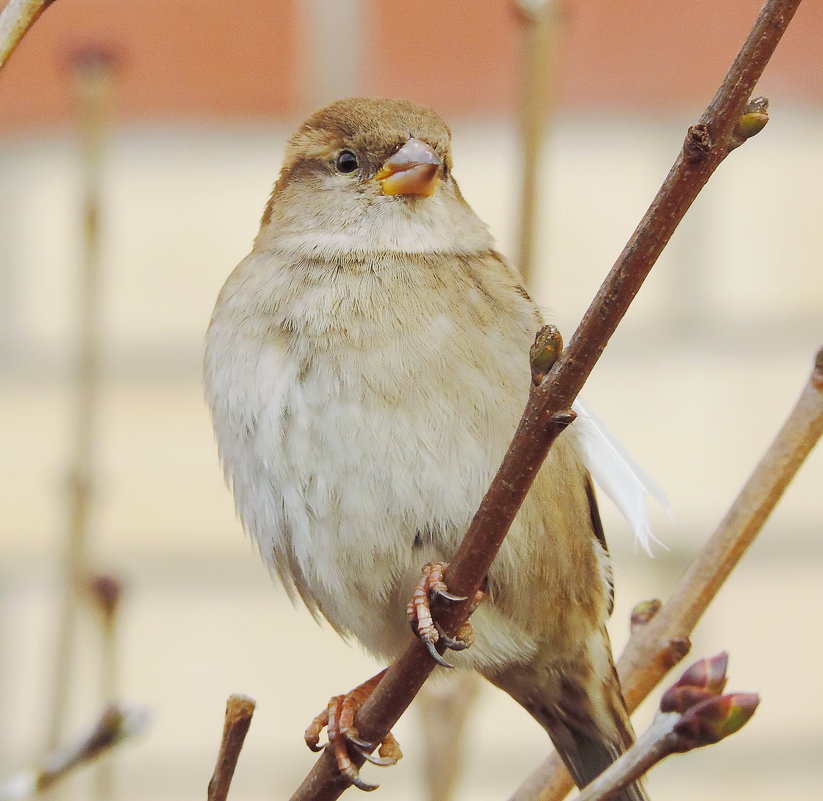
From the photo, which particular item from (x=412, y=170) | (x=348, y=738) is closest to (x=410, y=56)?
(x=412, y=170)

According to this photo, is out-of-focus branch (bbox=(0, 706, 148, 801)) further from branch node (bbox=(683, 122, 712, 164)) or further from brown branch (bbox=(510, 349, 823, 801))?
branch node (bbox=(683, 122, 712, 164))

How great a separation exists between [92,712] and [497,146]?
169cm

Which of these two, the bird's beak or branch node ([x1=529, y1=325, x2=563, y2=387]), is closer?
branch node ([x1=529, y1=325, x2=563, y2=387])

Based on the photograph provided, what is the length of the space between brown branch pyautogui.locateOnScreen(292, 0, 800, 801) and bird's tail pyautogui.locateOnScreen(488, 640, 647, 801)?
0.66m

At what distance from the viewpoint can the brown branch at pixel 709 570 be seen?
1450 millimetres

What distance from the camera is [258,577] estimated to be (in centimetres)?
341

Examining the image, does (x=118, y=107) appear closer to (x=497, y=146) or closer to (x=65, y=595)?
(x=497, y=146)

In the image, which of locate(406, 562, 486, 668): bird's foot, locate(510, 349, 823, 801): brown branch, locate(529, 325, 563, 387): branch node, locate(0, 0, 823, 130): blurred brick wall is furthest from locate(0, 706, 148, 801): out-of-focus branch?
locate(0, 0, 823, 130): blurred brick wall

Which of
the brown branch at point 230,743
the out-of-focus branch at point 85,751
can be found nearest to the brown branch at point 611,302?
the brown branch at point 230,743

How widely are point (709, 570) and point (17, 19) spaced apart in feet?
3.11

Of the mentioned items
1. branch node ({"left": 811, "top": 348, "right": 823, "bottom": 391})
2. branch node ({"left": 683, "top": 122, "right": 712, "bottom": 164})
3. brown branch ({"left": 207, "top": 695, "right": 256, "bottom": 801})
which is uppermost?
branch node ({"left": 811, "top": 348, "right": 823, "bottom": 391})

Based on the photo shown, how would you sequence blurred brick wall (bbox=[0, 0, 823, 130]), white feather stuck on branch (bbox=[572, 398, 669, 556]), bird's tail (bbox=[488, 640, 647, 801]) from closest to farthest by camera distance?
1. white feather stuck on branch (bbox=[572, 398, 669, 556])
2. bird's tail (bbox=[488, 640, 647, 801])
3. blurred brick wall (bbox=[0, 0, 823, 130])

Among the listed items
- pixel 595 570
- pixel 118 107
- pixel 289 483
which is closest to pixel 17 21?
pixel 289 483

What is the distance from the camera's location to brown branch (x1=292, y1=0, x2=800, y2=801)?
38.2 inches
